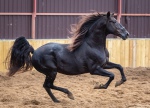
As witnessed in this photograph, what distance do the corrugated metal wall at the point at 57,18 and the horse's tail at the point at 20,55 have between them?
17.8 ft

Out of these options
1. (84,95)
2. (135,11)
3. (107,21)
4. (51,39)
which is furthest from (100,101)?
(135,11)

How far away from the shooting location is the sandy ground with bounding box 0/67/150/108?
32.1ft

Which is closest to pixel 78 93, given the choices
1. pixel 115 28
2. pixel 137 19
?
pixel 115 28

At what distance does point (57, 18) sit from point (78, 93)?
5.41 metres

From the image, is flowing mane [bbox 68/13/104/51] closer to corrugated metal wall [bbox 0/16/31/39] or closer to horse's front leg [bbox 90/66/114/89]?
horse's front leg [bbox 90/66/114/89]

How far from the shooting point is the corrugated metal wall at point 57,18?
15.8 m

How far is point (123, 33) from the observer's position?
987 cm

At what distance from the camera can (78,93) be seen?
11414mm

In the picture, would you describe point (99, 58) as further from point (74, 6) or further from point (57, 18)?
point (74, 6)

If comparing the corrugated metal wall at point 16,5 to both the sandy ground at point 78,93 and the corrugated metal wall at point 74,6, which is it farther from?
the sandy ground at point 78,93

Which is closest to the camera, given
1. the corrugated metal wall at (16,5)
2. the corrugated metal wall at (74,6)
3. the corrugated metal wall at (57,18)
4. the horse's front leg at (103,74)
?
the horse's front leg at (103,74)

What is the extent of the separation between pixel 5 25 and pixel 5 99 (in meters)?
5.81

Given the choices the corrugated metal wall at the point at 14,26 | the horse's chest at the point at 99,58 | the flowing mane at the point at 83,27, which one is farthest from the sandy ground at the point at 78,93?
the corrugated metal wall at the point at 14,26

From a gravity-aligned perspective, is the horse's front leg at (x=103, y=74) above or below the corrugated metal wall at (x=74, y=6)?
below
